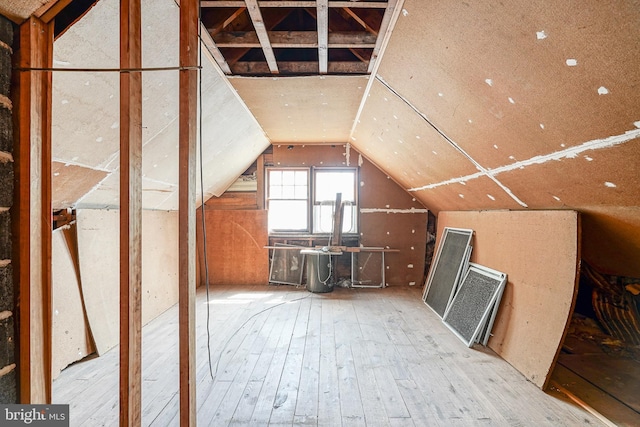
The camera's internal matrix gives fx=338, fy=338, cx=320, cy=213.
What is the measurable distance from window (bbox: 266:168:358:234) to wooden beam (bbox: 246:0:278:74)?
281 cm

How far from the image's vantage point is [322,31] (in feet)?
7.26

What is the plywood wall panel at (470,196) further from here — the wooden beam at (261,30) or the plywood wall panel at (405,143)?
the wooden beam at (261,30)

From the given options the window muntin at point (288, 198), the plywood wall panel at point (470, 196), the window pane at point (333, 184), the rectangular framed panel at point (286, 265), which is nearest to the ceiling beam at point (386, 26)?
the plywood wall panel at point (470, 196)

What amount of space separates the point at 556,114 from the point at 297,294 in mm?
3837

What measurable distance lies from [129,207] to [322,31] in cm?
166

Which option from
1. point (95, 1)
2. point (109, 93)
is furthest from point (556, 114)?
point (109, 93)

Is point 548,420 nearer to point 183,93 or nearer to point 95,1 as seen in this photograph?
point 183,93

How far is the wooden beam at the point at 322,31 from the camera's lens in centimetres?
196

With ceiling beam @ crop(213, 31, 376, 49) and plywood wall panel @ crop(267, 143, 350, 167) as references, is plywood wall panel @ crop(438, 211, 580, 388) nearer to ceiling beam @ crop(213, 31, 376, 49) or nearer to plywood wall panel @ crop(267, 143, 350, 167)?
ceiling beam @ crop(213, 31, 376, 49)

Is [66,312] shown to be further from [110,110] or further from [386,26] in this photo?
[386,26]

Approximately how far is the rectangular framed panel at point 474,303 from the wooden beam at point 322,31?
95.0 inches

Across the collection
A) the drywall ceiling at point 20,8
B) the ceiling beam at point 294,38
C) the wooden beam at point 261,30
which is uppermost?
the ceiling beam at point 294,38

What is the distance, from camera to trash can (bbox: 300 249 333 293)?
4824 mm

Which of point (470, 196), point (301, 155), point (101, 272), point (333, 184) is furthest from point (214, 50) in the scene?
point (333, 184)
